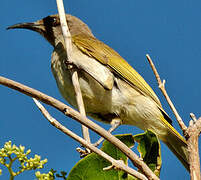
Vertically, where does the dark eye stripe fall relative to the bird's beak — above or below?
above

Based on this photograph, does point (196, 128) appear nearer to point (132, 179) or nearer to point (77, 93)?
point (132, 179)

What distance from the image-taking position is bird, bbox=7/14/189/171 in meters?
3.81

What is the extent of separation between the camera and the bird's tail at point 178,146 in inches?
145

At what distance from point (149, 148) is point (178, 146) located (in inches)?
76.1

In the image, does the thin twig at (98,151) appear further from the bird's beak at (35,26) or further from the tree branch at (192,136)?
the bird's beak at (35,26)

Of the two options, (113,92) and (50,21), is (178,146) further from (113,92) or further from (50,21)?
(50,21)

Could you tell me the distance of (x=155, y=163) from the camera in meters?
1.88

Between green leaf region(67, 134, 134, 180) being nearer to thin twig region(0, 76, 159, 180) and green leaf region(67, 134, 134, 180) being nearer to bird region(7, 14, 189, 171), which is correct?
thin twig region(0, 76, 159, 180)

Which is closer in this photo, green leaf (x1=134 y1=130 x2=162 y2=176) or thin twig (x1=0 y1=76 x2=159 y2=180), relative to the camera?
thin twig (x1=0 y1=76 x2=159 y2=180)

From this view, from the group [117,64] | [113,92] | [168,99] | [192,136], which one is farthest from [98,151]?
[117,64]

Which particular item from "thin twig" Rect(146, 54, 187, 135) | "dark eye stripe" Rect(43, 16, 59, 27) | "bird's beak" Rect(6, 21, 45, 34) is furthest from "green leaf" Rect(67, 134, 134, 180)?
"dark eye stripe" Rect(43, 16, 59, 27)

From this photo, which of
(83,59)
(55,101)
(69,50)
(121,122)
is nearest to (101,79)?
(83,59)

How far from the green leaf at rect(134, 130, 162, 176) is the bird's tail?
179cm

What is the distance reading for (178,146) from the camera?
377 centimetres
